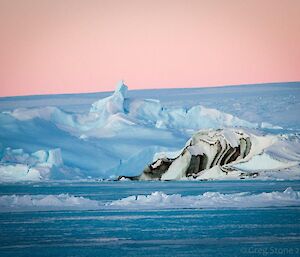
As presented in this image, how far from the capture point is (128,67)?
367 inches

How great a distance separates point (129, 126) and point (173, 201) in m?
0.93

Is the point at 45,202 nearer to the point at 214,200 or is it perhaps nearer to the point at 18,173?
the point at 18,173

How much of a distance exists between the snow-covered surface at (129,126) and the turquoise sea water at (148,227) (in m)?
0.19

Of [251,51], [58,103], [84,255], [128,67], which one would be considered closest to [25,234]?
[84,255]

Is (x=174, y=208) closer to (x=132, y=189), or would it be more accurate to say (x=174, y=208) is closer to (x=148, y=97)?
(x=132, y=189)

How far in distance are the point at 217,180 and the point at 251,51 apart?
1399mm

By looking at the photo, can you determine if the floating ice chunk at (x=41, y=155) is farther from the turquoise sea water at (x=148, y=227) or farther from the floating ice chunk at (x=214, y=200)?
the floating ice chunk at (x=214, y=200)

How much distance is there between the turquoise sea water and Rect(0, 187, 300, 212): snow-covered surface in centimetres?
4

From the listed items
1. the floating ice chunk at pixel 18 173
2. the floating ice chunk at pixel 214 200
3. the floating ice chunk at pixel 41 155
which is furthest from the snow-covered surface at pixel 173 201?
the floating ice chunk at pixel 41 155

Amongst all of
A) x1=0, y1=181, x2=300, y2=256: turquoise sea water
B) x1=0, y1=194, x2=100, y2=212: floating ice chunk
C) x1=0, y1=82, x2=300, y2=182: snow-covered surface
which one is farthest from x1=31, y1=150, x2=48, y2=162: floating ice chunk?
x1=0, y1=194, x2=100, y2=212: floating ice chunk

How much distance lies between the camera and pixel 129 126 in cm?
922

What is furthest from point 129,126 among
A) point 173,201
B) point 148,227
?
point 148,227

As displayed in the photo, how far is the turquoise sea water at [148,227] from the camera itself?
8.27 meters

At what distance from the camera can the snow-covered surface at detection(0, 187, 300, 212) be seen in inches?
349
